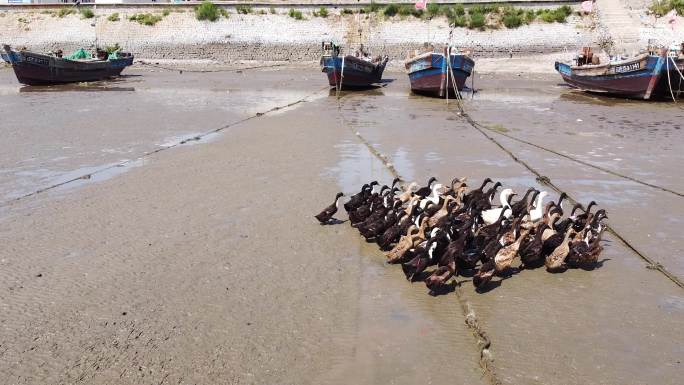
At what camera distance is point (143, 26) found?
47.2m

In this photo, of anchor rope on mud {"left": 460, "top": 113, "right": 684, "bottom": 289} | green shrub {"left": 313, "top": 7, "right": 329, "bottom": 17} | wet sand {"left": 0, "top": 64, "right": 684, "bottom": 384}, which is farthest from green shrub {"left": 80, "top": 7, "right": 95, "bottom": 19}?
anchor rope on mud {"left": 460, "top": 113, "right": 684, "bottom": 289}

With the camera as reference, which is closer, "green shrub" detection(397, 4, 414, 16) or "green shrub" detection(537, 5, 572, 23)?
"green shrub" detection(537, 5, 572, 23)

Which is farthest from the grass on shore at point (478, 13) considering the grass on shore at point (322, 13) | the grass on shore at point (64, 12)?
the grass on shore at point (64, 12)

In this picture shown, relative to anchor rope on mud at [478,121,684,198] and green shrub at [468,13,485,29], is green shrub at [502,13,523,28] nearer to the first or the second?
green shrub at [468,13,485,29]

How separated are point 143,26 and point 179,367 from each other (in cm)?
4703

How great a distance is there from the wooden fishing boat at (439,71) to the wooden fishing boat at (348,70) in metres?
2.95

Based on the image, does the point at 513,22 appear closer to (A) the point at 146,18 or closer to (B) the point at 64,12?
(A) the point at 146,18

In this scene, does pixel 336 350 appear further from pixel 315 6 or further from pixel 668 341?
pixel 315 6

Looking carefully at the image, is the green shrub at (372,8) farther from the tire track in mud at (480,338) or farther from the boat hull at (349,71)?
the tire track in mud at (480,338)

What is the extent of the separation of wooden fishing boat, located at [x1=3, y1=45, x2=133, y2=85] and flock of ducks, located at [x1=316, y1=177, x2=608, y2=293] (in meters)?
24.9

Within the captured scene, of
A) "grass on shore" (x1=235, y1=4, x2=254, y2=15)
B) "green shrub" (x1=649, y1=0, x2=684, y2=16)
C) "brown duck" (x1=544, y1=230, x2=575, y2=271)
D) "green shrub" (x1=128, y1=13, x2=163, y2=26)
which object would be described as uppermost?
"green shrub" (x1=649, y1=0, x2=684, y2=16)

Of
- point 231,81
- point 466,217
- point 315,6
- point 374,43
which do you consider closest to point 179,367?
point 466,217

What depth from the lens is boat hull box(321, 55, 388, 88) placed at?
25703mm

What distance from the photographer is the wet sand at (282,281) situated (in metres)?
4.80
